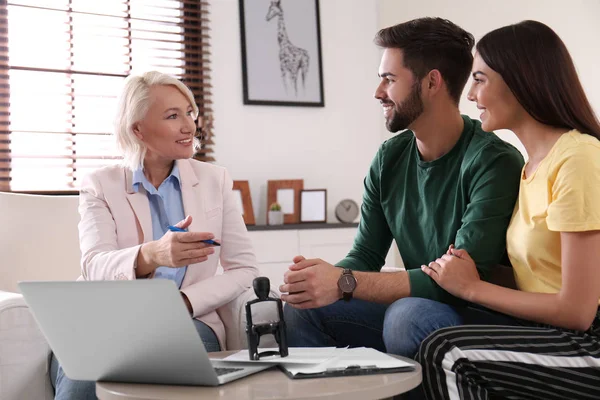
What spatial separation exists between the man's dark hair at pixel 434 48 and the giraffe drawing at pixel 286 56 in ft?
8.73

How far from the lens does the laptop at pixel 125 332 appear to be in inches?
46.3

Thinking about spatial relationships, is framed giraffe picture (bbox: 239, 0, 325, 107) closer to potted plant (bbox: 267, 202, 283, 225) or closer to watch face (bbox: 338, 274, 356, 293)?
potted plant (bbox: 267, 202, 283, 225)

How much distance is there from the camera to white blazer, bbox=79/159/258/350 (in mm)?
2010

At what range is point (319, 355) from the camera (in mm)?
1438

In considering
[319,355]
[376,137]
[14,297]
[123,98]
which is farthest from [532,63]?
[376,137]

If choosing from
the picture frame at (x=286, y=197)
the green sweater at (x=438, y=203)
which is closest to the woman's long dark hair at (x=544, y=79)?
the green sweater at (x=438, y=203)

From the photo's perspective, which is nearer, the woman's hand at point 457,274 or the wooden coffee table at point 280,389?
the wooden coffee table at point 280,389

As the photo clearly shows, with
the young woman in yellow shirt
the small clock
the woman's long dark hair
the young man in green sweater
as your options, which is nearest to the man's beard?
the young man in green sweater

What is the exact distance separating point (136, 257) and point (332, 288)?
528 millimetres

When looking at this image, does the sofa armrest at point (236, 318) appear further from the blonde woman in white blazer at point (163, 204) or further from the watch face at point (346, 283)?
the watch face at point (346, 283)

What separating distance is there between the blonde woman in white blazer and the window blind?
1.89 m

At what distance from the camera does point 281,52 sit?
477 centimetres

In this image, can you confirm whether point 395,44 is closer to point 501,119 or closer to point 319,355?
point 501,119

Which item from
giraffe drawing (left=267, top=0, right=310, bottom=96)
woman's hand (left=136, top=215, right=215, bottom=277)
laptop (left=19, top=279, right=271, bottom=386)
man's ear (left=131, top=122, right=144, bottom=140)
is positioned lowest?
laptop (left=19, top=279, right=271, bottom=386)
